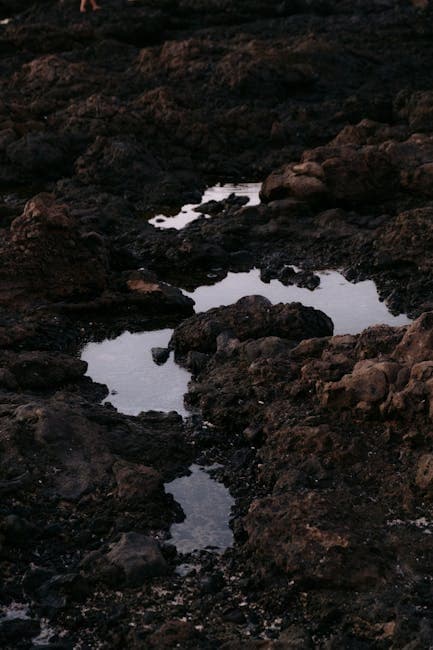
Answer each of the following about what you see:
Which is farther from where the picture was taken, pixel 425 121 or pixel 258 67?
pixel 258 67

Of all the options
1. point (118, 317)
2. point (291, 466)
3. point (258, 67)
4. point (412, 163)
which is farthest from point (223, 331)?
point (258, 67)

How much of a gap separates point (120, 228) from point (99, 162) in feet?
7.59

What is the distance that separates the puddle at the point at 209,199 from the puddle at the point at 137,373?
11.5ft

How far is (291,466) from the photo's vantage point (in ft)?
24.1

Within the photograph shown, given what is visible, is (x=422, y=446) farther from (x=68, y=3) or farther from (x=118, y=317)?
(x=68, y=3)

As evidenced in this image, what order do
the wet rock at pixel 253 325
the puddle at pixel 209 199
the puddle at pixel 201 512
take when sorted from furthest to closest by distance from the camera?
the puddle at pixel 209 199 < the wet rock at pixel 253 325 < the puddle at pixel 201 512

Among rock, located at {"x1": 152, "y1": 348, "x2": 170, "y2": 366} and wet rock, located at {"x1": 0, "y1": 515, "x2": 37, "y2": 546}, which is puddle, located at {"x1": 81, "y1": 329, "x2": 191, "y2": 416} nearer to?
rock, located at {"x1": 152, "y1": 348, "x2": 170, "y2": 366}

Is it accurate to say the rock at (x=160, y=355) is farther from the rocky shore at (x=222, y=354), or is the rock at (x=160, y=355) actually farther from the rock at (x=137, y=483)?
the rock at (x=137, y=483)

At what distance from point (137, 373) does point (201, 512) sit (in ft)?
8.44

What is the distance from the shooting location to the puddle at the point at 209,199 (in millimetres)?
13891

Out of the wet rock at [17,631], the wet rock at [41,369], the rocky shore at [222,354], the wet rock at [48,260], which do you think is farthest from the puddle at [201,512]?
the wet rock at [48,260]

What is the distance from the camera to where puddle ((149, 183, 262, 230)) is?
1389cm

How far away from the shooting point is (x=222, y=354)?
9258 millimetres

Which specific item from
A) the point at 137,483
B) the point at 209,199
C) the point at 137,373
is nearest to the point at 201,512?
the point at 137,483
